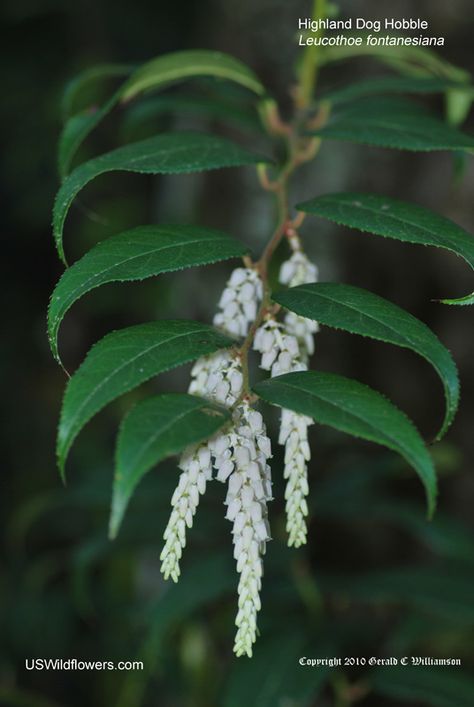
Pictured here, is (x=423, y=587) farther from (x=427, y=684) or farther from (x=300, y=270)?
(x=300, y=270)

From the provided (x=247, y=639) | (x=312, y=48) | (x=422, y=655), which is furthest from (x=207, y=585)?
(x=312, y=48)

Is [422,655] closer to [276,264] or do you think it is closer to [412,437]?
[276,264]

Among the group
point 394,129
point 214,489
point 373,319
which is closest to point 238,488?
point 373,319

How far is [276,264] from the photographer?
2.01 meters

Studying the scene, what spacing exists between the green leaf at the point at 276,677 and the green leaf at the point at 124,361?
2.81ft

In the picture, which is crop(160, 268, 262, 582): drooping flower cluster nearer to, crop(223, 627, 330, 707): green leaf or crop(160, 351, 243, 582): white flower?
crop(160, 351, 243, 582): white flower

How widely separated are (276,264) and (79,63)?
1.55m

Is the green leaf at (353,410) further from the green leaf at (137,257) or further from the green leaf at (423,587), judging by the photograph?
the green leaf at (423,587)

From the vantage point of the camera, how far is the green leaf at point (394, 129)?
3.24 ft

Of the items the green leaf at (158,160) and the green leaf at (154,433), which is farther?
the green leaf at (158,160)

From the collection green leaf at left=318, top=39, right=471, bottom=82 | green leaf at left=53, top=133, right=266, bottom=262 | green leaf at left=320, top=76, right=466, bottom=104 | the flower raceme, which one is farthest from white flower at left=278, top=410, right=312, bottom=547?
green leaf at left=318, top=39, right=471, bottom=82

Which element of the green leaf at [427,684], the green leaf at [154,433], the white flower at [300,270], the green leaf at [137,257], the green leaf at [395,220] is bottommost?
the green leaf at [427,684]

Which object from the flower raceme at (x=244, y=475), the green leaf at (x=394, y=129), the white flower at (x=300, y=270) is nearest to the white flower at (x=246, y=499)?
the flower raceme at (x=244, y=475)

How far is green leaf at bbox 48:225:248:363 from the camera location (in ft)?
2.56
